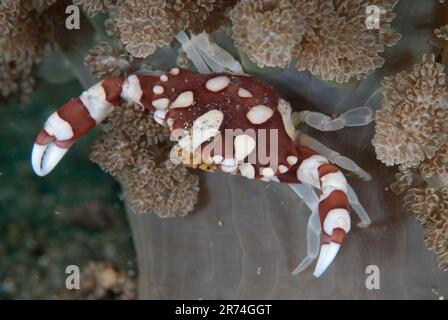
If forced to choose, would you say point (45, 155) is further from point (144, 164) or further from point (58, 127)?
point (144, 164)

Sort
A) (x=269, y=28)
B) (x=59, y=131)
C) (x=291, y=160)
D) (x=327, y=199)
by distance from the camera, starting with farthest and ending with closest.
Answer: (x=59, y=131), (x=291, y=160), (x=327, y=199), (x=269, y=28)

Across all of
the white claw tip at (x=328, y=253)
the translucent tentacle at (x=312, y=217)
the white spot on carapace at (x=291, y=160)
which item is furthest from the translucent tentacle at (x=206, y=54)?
the white claw tip at (x=328, y=253)

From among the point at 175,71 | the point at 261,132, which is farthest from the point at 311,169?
the point at 175,71

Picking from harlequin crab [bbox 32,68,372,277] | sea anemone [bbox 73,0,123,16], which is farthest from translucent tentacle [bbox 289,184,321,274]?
sea anemone [bbox 73,0,123,16]

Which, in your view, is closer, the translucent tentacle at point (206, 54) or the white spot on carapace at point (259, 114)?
the white spot on carapace at point (259, 114)

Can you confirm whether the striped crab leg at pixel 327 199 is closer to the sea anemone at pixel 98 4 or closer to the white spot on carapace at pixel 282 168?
the white spot on carapace at pixel 282 168

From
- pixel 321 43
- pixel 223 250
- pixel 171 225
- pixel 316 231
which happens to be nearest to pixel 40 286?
pixel 171 225

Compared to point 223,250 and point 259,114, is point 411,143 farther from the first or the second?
point 223,250
